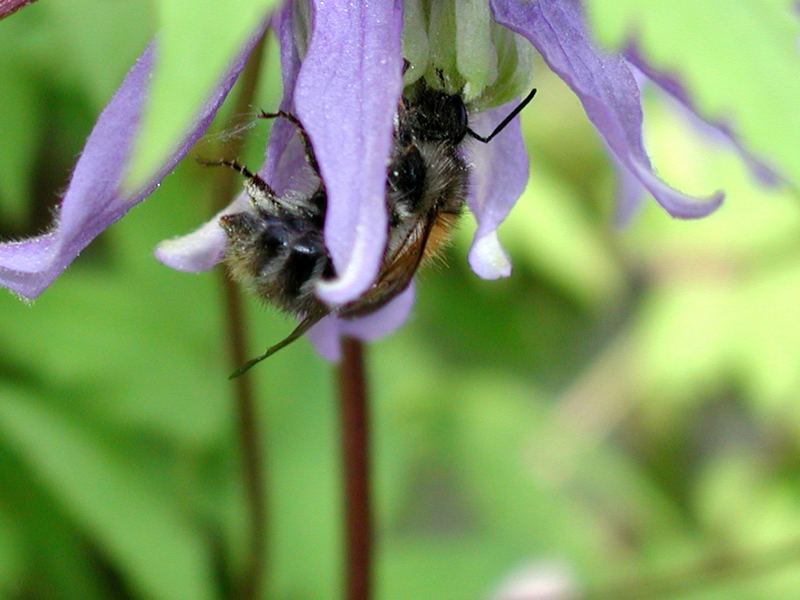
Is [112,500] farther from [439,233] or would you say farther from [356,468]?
[439,233]

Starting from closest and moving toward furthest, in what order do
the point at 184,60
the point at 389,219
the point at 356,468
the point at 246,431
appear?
1. the point at 184,60
2. the point at 389,219
3. the point at 356,468
4. the point at 246,431

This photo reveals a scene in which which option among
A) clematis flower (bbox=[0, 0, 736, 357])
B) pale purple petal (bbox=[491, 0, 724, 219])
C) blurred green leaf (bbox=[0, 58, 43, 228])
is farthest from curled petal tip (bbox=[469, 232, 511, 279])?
blurred green leaf (bbox=[0, 58, 43, 228])

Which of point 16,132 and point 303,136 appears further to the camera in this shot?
point 16,132

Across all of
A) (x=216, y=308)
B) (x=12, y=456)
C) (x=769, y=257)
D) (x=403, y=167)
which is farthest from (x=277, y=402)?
(x=769, y=257)

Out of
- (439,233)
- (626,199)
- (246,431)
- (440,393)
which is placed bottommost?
(440,393)

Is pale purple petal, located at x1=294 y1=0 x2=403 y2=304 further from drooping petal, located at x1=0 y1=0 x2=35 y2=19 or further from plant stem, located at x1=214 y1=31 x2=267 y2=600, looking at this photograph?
plant stem, located at x1=214 y1=31 x2=267 y2=600

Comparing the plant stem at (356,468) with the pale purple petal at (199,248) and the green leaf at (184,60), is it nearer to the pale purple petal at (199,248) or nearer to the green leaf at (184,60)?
the pale purple petal at (199,248)

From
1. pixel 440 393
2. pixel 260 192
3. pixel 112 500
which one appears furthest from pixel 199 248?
pixel 440 393
